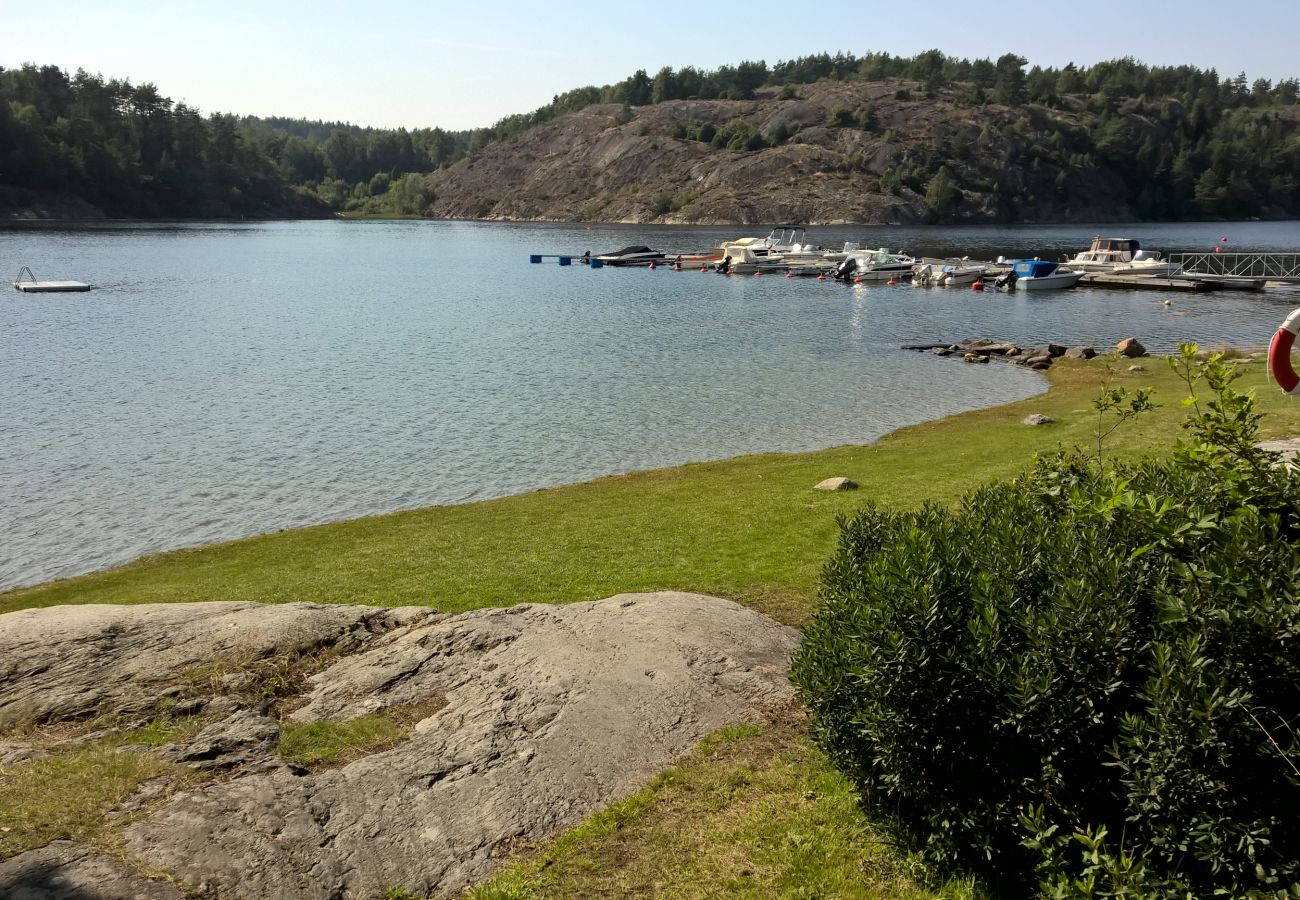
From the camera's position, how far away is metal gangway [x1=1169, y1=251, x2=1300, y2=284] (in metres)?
93.8

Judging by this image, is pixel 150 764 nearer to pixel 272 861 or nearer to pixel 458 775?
pixel 272 861

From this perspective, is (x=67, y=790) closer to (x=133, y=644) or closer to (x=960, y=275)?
(x=133, y=644)

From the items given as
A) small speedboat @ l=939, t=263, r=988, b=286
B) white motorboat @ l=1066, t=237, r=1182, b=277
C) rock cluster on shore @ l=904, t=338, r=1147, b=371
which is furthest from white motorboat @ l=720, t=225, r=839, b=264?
rock cluster on shore @ l=904, t=338, r=1147, b=371

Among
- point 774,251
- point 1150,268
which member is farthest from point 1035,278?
point 774,251

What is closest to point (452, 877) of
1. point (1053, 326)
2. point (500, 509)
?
point (500, 509)

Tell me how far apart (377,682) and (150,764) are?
2.51 metres

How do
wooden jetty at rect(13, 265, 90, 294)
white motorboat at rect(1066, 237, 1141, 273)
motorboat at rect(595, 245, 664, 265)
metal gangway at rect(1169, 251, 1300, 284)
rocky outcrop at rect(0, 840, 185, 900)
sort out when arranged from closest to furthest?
rocky outcrop at rect(0, 840, 185, 900)
wooden jetty at rect(13, 265, 90, 294)
metal gangway at rect(1169, 251, 1300, 284)
white motorboat at rect(1066, 237, 1141, 273)
motorboat at rect(595, 245, 664, 265)

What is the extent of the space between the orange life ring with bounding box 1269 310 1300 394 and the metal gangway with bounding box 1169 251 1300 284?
314 feet

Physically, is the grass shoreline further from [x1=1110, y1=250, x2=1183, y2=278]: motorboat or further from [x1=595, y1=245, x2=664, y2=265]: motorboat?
[x1=595, y1=245, x2=664, y2=265]: motorboat

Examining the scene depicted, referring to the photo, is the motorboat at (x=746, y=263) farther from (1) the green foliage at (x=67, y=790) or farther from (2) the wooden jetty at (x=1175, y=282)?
(1) the green foliage at (x=67, y=790)

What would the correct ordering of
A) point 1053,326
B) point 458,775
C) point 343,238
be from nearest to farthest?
point 458,775, point 1053,326, point 343,238

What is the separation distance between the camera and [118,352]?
55.4 meters

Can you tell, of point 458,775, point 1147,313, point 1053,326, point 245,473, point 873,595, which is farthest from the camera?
point 1147,313

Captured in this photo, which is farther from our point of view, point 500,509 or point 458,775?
point 500,509
